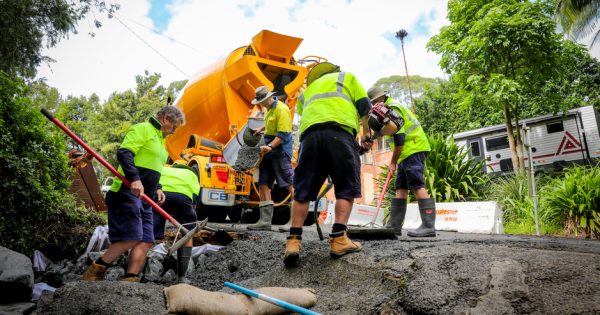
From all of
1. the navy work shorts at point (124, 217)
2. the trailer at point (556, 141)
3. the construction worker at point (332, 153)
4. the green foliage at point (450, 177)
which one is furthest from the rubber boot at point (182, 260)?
Answer: the trailer at point (556, 141)

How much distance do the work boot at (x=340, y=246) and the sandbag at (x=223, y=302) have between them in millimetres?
519

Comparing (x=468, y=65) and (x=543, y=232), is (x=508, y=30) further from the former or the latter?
(x=543, y=232)

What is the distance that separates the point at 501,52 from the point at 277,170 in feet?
30.8

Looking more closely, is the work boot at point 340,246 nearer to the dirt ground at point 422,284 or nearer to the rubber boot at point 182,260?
the dirt ground at point 422,284

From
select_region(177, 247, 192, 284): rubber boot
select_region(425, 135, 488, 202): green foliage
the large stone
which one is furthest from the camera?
select_region(425, 135, 488, 202): green foliage

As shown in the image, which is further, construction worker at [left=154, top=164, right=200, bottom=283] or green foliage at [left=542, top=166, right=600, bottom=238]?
green foliage at [left=542, top=166, right=600, bottom=238]

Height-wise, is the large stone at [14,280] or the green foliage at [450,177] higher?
the green foliage at [450,177]

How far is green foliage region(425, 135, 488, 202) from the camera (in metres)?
8.31

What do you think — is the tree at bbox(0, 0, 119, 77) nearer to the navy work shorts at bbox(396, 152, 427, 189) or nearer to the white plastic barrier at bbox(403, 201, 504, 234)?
the navy work shorts at bbox(396, 152, 427, 189)

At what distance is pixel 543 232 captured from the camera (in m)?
6.59

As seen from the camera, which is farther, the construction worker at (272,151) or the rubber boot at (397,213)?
the construction worker at (272,151)

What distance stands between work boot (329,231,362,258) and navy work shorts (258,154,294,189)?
2.29m

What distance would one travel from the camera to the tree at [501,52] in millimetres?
11117

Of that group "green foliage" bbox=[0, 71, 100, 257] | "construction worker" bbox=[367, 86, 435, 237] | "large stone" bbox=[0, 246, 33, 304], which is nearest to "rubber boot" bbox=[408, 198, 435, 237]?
"construction worker" bbox=[367, 86, 435, 237]
